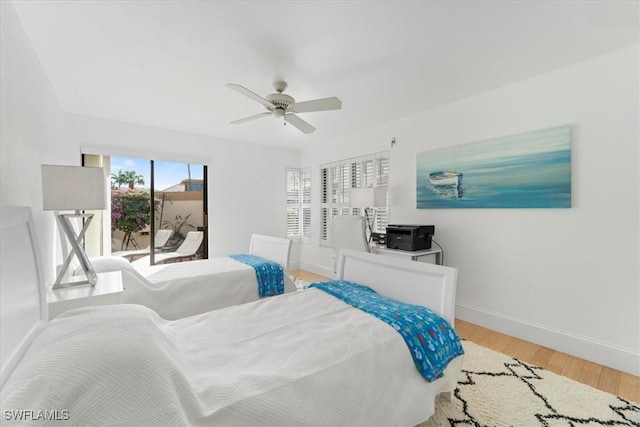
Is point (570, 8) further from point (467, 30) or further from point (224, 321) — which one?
point (224, 321)

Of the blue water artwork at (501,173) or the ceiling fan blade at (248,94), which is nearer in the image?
the ceiling fan blade at (248,94)

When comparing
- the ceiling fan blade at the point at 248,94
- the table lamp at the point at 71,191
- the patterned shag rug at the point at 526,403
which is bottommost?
the patterned shag rug at the point at 526,403

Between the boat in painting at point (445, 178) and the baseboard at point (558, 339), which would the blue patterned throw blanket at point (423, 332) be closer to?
the baseboard at point (558, 339)

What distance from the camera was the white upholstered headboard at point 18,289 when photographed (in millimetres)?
890

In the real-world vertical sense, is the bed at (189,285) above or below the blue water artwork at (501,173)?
below

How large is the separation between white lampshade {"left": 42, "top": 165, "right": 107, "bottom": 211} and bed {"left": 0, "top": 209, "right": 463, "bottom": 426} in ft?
2.21

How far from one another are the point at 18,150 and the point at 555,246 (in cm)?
408

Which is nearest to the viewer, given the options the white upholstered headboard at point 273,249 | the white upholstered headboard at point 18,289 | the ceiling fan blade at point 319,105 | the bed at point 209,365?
the bed at point 209,365

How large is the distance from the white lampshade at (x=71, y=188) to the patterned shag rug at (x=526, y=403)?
98.8 inches

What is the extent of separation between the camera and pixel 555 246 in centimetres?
246

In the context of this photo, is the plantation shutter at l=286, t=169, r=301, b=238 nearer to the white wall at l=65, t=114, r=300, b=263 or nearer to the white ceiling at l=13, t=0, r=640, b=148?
the white wall at l=65, t=114, r=300, b=263

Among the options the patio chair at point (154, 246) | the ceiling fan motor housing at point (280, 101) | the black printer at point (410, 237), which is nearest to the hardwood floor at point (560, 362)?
the black printer at point (410, 237)

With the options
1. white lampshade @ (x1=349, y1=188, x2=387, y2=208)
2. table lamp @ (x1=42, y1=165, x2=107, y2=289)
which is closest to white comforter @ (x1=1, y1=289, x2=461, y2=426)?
table lamp @ (x1=42, y1=165, x2=107, y2=289)

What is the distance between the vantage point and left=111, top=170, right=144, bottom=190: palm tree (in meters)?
3.95
